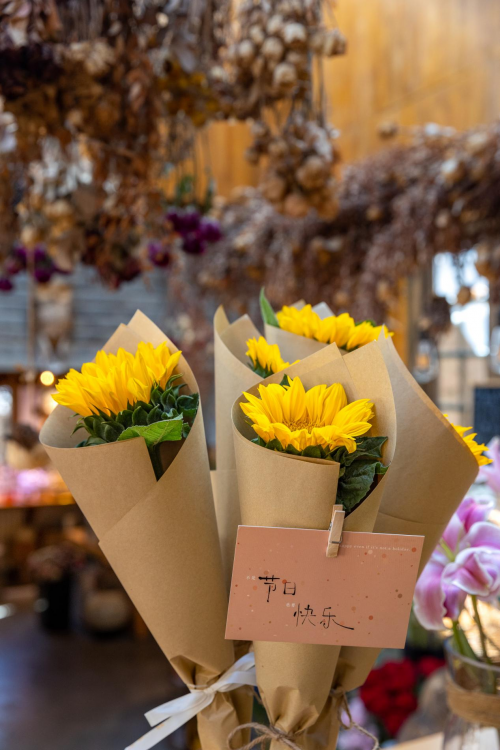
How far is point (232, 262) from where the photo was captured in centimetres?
395

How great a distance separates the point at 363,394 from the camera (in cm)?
52

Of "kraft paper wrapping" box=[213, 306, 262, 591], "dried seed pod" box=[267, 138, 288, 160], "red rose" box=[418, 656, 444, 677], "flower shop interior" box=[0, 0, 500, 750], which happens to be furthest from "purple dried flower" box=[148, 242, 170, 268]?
"red rose" box=[418, 656, 444, 677]

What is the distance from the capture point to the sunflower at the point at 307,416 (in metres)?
0.46

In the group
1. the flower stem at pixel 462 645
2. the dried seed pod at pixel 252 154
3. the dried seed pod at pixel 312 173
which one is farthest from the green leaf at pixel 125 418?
the dried seed pod at pixel 252 154

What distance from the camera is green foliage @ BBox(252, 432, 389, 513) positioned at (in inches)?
18.5

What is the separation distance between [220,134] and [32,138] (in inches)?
168

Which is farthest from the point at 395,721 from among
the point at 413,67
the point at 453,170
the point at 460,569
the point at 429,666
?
the point at 413,67

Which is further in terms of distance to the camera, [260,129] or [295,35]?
[260,129]

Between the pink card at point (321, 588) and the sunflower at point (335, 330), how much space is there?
23 centimetres

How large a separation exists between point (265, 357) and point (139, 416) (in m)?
0.14

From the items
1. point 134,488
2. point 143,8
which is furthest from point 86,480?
point 143,8

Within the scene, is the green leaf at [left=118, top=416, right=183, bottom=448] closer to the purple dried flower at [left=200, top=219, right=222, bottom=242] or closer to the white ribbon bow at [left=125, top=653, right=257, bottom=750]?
the white ribbon bow at [left=125, top=653, right=257, bottom=750]

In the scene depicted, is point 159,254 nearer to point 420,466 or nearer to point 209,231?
point 209,231

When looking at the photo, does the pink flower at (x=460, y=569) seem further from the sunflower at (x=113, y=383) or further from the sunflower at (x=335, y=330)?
the sunflower at (x=113, y=383)
